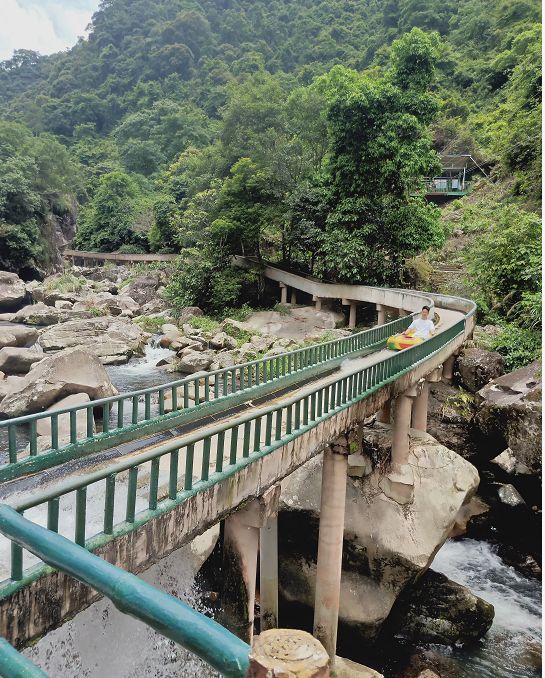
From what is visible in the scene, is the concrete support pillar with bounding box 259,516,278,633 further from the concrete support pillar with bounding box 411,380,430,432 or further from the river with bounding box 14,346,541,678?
the concrete support pillar with bounding box 411,380,430,432

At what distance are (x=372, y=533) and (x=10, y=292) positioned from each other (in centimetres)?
3312

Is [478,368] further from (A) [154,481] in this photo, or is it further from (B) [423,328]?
(A) [154,481]

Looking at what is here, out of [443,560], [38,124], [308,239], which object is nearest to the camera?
[443,560]

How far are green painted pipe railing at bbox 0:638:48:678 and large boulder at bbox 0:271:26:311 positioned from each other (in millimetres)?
37266

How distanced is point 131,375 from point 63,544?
19.2 metres

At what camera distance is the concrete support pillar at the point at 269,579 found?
29.7 ft

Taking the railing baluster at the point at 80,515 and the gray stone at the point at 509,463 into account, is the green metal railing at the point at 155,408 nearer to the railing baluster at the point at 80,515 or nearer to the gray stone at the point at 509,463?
the railing baluster at the point at 80,515

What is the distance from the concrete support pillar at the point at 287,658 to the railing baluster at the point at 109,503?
126 inches

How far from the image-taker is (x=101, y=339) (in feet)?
74.6

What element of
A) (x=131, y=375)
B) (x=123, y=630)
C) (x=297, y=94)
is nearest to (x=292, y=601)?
(x=123, y=630)

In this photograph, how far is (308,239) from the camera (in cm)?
2564

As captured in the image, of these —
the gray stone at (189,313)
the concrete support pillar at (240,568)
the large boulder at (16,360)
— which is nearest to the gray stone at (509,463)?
the concrete support pillar at (240,568)

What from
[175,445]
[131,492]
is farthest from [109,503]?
[175,445]

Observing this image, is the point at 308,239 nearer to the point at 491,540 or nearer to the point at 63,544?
the point at 491,540
